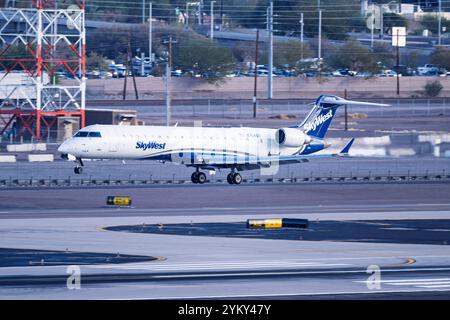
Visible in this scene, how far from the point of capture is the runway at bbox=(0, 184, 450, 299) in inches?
987

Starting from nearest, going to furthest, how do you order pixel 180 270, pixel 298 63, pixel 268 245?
pixel 180 270 < pixel 268 245 < pixel 298 63

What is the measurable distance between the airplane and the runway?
2.04 meters

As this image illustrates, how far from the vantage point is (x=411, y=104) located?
109188mm

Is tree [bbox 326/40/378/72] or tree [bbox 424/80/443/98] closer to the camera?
tree [bbox 424/80/443/98]

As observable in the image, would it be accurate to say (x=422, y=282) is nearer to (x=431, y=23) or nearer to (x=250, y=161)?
(x=250, y=161)

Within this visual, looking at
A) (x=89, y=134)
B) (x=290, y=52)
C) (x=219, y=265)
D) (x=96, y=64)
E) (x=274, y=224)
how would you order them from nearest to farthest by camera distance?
(x=219, y=265), (x=274, y=224), (x=89, y=134), (x=290, y=52), (x=96, y=64)

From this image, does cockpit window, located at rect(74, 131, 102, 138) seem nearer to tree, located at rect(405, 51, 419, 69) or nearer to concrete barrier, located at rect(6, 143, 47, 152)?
concrete barrier, located at rect(6, 143, 47, 152)

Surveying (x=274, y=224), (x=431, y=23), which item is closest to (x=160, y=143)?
(x=274, y=224)

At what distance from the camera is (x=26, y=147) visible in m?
72.6

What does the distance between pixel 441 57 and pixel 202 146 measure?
7854cm

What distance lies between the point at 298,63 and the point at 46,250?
102511 mm

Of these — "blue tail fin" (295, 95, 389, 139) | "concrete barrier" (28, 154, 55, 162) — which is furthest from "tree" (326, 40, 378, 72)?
"concrete barrier" (28, 154, 55, 162)
